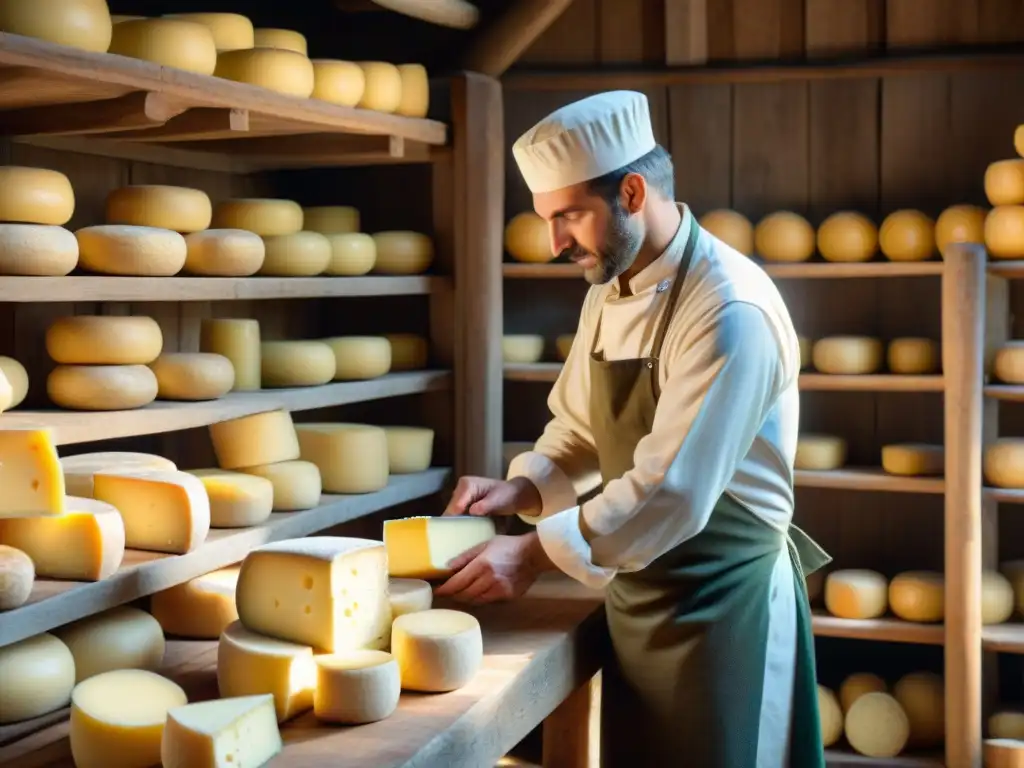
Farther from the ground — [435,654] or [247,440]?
[247,440]

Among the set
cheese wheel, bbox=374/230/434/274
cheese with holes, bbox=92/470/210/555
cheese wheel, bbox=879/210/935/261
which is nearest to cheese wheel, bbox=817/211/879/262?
cheese wheel, bbox=879/210/935/261

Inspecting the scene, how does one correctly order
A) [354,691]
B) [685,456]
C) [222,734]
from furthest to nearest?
[685,456]
[354,691]
[222,734]

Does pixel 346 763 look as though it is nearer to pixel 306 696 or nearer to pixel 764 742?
pixel 306 696

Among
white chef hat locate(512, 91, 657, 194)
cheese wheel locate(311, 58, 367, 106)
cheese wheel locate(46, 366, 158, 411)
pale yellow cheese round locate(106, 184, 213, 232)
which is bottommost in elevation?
cheese wheel locate(46, 366, 158, 411)

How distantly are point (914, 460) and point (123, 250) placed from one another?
2424 mm

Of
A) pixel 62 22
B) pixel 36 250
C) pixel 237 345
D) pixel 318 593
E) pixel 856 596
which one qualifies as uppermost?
pixel 62 22

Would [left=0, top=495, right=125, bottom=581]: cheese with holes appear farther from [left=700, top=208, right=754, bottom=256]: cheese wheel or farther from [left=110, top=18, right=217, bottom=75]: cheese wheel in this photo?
[left=700, top=208, right=754, bottom=256]: cheese wheel

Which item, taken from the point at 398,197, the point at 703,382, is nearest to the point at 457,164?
the point at 398,197

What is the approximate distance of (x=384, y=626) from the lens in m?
2.20

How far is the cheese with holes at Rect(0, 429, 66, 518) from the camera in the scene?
2.04 meters

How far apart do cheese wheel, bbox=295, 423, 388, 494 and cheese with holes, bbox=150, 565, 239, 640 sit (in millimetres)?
590

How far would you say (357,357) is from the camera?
327cm

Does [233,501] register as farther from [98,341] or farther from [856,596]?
[856,596]

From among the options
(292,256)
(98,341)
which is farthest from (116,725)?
(292,256)
